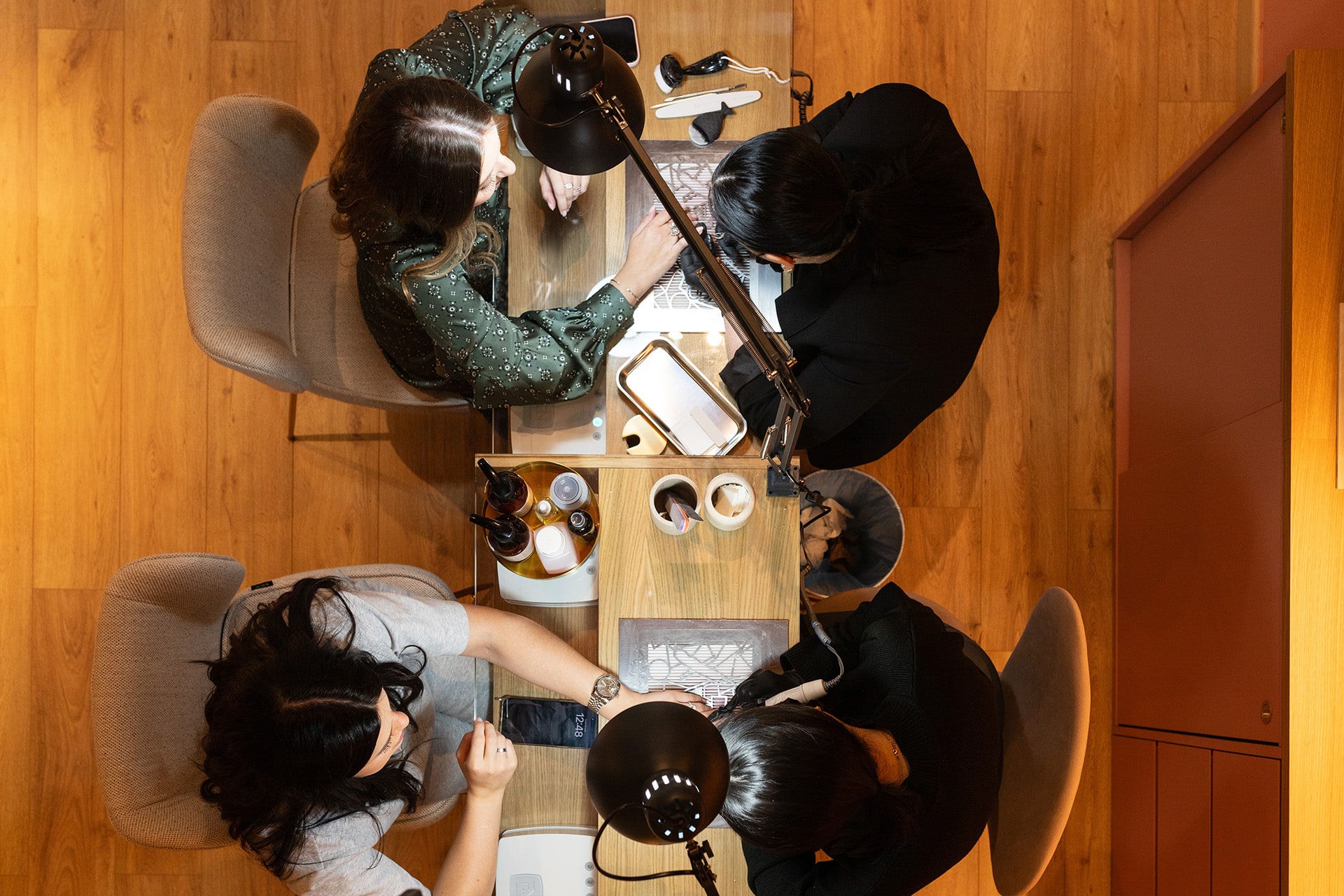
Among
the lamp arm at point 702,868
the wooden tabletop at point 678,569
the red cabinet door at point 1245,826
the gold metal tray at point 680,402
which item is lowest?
the red cabinet door at point 1245,826

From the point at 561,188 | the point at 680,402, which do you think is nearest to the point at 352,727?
the point at 680,402

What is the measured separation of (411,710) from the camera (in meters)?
1.57

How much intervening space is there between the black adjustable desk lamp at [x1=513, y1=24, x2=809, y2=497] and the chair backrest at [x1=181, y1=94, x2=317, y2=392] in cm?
69

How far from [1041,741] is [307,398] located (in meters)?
2.06

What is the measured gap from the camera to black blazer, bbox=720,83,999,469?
1494 mm

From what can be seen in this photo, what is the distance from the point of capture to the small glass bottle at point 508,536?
1404 millimetres

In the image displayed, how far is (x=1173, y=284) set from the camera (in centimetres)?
210

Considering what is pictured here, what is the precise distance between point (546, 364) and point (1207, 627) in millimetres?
1585

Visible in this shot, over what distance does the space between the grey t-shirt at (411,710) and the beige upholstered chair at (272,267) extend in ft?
1.48

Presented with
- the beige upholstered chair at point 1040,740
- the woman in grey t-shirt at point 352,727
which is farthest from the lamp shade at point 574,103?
the beige upholstered chair at point 1040,740

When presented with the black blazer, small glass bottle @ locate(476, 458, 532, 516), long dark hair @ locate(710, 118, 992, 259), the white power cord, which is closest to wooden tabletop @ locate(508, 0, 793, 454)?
the white power cord

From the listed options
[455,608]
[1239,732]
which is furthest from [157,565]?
[1239,732]

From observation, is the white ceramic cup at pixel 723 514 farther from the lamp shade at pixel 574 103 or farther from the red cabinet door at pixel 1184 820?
the red cabinet door at pixel 1184 820

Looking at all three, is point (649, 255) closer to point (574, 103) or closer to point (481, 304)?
point (481, 304)
